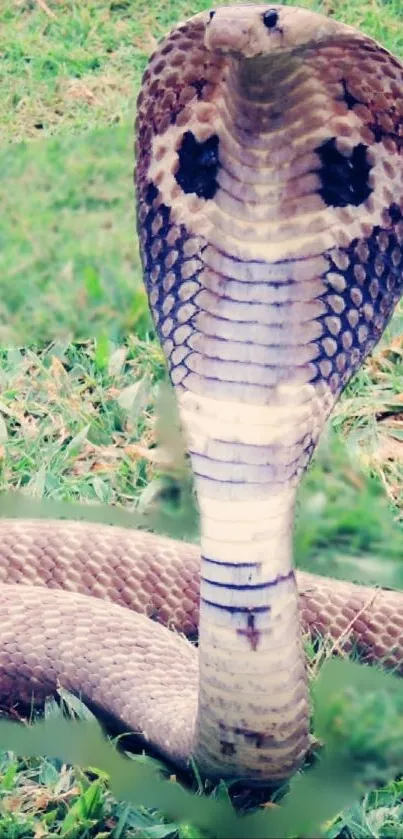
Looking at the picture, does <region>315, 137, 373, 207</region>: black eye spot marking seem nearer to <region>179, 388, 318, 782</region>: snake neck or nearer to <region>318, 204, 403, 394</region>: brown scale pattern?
<region>318, 204, 403, 394</region>: brown scale pattern

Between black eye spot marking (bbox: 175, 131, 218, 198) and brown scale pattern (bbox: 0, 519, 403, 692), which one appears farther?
brown scale pattern (bbox: 0, 519, 403, 692)

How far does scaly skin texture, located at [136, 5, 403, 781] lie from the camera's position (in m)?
1.87

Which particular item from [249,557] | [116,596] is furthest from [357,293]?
[116,596]

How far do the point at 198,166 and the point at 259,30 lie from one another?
16.6 inches

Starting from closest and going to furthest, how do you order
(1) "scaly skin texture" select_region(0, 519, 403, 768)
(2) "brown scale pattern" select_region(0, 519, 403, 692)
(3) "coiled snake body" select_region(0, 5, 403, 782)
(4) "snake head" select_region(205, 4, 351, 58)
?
(4) "snake head" select_region(205, 4, 351, 58), (3) "coiled snake body" select_region(0, 5, 403, 782), (1) "scaly skin texture" select_region(0, 519, 403, 768), (2) "brown scale pattern" select_region(0, 519, 403, 692)

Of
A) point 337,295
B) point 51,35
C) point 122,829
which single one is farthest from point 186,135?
point 51,35

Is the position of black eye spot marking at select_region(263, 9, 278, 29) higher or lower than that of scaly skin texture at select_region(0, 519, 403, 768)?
higher

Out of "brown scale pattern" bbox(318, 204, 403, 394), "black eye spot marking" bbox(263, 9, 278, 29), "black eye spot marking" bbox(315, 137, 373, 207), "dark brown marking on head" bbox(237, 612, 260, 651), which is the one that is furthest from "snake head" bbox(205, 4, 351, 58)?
"dark brown marking on head" bbox(237, 612, 260, 651)

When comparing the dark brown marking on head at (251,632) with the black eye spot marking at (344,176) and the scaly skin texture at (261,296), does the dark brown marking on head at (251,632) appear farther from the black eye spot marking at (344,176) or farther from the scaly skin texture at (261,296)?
the black eye spot marking at (344,176)

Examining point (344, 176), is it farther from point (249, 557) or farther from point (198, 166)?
Answer: point (249, 557)

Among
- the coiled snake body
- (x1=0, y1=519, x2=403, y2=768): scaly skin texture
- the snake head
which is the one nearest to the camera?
the snake head

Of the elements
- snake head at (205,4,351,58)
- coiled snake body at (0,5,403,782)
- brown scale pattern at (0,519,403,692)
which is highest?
snake head at (205,4,351,58)

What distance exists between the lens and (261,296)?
1.93 m

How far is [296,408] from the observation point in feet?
6.36
